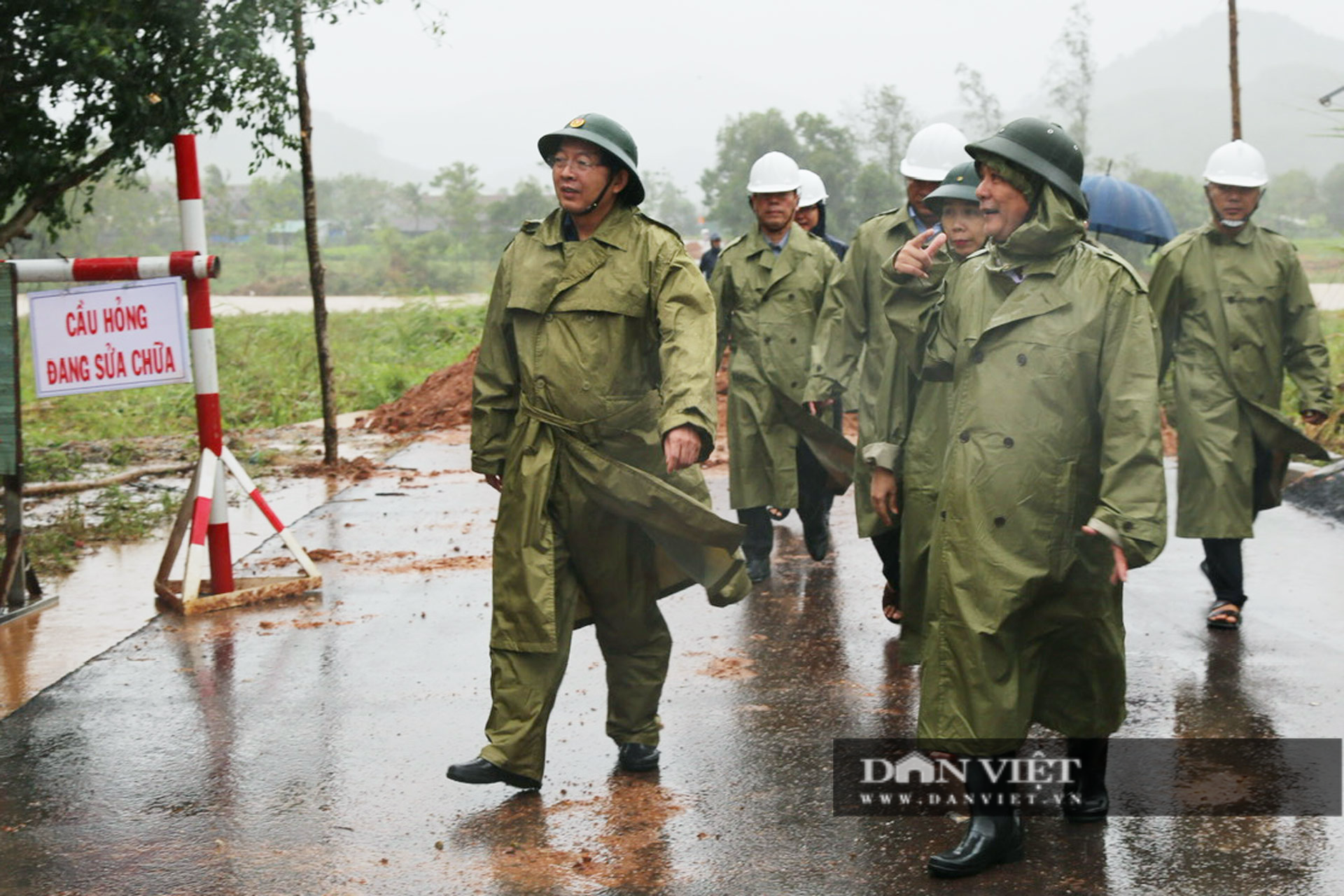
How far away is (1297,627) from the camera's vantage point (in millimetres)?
6688

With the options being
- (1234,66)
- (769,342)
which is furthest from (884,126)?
(769,342)

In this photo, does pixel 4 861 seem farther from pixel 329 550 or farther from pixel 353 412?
pixel 353 412

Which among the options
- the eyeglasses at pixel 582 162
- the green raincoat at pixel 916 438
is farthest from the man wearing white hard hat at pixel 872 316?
the eyeglasses at pixel 582 162

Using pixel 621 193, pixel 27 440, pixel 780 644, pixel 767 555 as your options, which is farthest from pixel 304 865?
pixel 27 440

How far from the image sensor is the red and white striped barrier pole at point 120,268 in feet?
22.9

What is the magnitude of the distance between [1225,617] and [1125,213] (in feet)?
30.3

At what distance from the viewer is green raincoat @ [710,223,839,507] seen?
7.86 meters

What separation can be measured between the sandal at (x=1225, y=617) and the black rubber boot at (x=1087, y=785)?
8.15 feet

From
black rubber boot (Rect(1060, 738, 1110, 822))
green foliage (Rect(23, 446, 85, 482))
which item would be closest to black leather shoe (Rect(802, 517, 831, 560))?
black rubber boot (Rect(1060, 738, 1110, 822))

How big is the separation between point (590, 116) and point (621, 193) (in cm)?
26

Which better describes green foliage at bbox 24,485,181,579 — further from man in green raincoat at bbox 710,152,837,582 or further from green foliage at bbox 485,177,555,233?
green foliage at bbox 485,177,555,233

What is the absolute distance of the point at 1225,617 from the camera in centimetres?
668

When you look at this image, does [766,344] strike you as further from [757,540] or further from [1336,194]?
[1336,194]

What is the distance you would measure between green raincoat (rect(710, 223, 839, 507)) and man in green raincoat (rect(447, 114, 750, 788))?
2.97m
